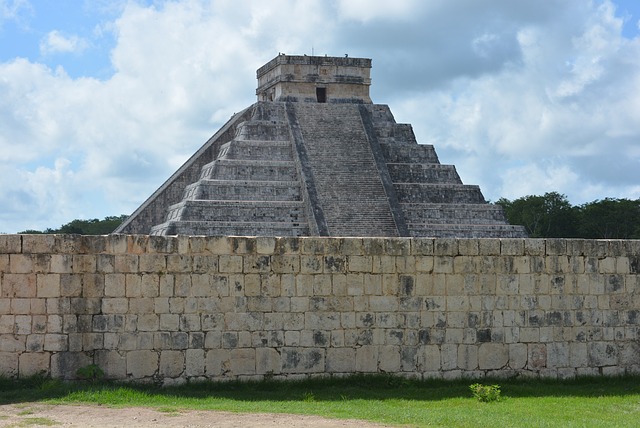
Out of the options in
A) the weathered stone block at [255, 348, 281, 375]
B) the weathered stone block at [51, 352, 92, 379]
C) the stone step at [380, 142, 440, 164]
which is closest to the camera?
the weathered stone block at [51, 352, 92, 379]

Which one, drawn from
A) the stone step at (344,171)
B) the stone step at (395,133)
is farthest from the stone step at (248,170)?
the stone step at (395,133)

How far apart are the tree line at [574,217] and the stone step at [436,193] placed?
21.0 meters

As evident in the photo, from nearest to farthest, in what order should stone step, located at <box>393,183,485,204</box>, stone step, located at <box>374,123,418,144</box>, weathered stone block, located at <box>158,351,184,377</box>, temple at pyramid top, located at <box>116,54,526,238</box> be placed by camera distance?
weathered stone block, located at <box>158,351,184,377</box>
temple at pyramid top, located at <box>116,54,526,238</box>
stone step, located at <box>393,183,485,204</box>
stone step, located at <box>374,123,418,144</box>

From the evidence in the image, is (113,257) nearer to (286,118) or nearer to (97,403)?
(97,403)

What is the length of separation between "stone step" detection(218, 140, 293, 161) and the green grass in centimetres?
2570

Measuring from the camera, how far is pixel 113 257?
44.2ft

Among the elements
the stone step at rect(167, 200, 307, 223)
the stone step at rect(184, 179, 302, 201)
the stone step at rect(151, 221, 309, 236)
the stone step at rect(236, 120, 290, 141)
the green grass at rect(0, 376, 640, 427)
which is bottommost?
the green grass at rect(0, 376, 640, 427)

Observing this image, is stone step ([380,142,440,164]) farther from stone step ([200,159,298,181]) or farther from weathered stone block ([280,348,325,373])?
weathered stone block ([280,348,325,373])

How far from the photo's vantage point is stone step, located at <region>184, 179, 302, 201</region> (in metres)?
36.5

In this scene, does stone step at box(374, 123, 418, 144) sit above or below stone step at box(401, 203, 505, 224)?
above

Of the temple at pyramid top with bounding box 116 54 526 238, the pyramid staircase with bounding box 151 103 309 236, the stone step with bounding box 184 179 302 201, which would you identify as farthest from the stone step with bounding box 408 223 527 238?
the stone step with bounding box 184 179 302 201

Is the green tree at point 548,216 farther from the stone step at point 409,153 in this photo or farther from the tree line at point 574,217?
the stone step at point 409,153

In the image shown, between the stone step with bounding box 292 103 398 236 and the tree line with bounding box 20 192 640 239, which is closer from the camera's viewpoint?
the stone step with bounding box 292 103 398 236

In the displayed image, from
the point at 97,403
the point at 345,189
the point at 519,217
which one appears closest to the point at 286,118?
the point at 345,189
